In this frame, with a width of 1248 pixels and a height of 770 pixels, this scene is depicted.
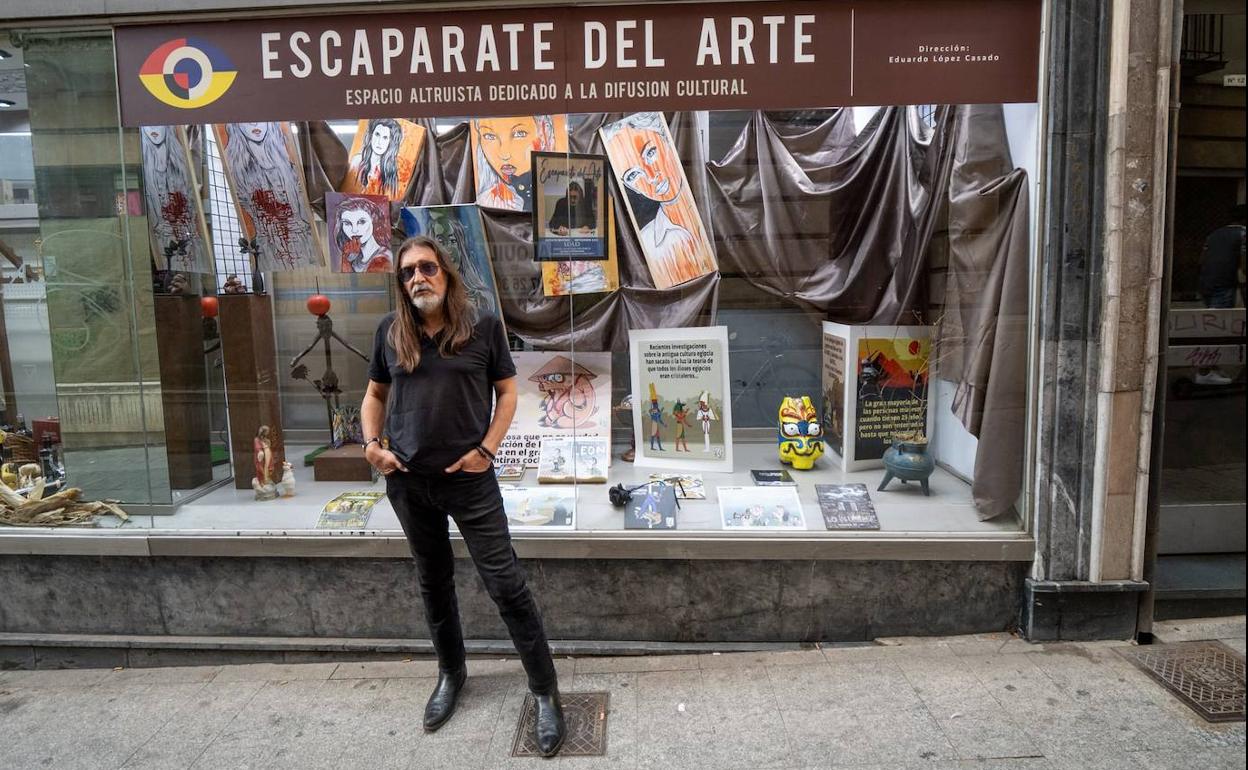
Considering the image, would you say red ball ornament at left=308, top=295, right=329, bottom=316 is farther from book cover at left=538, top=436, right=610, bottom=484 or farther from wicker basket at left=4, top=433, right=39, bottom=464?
wicker basket at left=4, top=433, right=39, bottom=464

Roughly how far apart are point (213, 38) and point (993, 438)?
15.3ft

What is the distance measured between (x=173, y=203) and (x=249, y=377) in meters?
1.12

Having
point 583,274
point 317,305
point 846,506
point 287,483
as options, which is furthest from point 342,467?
point 846,506

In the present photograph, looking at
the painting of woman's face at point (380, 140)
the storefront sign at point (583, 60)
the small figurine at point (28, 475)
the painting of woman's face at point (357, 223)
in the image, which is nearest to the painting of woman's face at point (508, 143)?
the storefront sign at point (583, 60)

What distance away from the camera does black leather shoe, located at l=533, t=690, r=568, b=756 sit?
311cm

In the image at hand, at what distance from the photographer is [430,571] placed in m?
3.32

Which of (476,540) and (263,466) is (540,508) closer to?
(476,540)

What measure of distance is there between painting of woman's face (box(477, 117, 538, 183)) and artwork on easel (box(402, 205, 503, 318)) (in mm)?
329

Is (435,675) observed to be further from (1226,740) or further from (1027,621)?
(1226,740)

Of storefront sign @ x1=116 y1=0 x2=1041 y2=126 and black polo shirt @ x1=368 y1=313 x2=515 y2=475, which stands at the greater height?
storefront sign @ x1=116 y1=0 x2=1041 y2=126

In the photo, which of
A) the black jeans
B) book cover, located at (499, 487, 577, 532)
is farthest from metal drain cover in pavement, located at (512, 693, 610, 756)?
book cover, located at (499, 487, 577, 532)

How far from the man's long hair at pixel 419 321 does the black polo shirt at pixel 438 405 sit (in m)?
0.04

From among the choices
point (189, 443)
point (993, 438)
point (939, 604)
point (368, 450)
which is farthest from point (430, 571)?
point (993, 438)

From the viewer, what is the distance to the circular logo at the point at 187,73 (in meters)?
4.00
